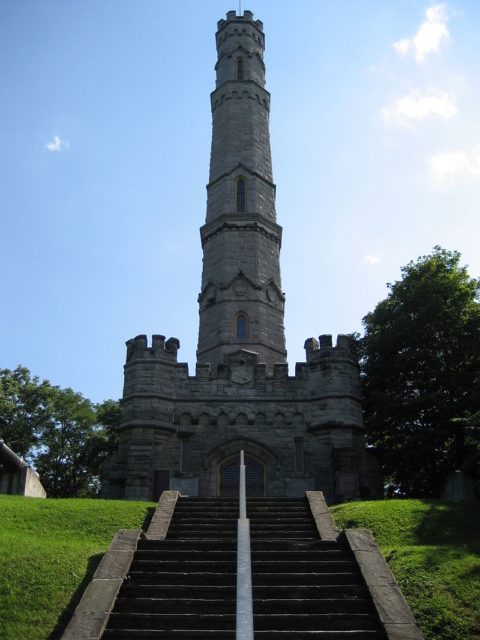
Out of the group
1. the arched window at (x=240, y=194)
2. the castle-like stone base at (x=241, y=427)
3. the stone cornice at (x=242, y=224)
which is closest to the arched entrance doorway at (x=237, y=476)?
the castle-like stone base at (x=241, y=427)

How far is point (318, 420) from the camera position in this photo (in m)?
21.8

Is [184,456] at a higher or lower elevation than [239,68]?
lower

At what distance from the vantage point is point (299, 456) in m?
21.7

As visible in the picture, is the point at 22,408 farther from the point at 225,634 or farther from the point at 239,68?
the point at 225,634

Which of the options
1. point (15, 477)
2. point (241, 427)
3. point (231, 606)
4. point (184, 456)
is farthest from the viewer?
point (241, 427)

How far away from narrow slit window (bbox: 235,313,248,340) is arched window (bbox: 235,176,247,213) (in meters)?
5.26

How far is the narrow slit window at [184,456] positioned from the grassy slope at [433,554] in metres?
6.27

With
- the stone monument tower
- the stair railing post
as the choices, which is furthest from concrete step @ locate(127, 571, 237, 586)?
the stone monument tower

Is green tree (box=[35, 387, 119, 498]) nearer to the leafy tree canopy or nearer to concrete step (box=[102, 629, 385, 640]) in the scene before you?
the leafy tree canopy

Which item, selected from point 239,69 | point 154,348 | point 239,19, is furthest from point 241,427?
point 239,19

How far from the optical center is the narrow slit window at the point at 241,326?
989 inches

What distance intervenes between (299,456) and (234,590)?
37.7 feet

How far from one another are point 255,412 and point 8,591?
41.1 feet

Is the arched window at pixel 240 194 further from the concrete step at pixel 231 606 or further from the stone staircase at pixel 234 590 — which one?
the concrete step at pixel 231 606
